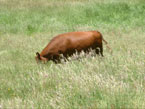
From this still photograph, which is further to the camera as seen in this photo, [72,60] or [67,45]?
[67,45]

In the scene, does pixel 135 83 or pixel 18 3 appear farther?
pixel 18 3

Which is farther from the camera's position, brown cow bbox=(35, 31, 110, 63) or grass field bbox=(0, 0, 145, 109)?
brown cow bbox=(35, 31, 110, 63)

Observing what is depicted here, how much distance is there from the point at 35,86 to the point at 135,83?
1.63 meters

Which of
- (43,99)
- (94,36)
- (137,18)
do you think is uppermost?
(43,99)

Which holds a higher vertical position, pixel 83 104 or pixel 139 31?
pixel 83 104

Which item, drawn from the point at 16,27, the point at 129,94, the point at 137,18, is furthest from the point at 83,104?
the point at 137,18

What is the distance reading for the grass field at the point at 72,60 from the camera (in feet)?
12.1

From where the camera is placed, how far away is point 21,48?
11.6m

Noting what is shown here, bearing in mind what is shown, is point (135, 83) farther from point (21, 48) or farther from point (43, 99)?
point (21, 48)

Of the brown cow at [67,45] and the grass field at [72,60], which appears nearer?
the grass field at [72,60]

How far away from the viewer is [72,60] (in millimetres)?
6430

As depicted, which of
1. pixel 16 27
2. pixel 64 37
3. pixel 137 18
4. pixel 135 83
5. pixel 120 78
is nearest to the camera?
pixel 135 83

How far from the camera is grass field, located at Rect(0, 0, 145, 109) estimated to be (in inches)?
146

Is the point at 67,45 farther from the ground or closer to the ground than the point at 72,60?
closer to the ground
